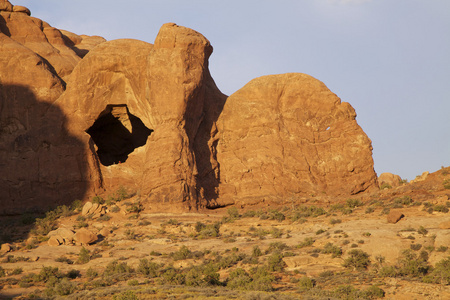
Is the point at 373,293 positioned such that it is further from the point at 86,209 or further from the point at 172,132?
the point at 86,209

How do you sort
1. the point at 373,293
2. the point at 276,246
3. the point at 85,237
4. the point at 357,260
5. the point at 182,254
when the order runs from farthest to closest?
the point at 85,237, the point at 276,246, the point at 182,254, the point at 357,260, the point at 373,293

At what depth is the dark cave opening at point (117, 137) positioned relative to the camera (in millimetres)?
44459

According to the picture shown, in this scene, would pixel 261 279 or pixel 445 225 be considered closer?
pixel 261 279

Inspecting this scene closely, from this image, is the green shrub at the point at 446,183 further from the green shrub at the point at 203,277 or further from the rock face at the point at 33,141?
the rock face at the point at 33,141

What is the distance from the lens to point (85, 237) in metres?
32.7

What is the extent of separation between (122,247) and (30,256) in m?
4.21

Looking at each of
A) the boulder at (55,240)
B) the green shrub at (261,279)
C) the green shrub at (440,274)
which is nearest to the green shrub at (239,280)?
the green shrub at (261,279)

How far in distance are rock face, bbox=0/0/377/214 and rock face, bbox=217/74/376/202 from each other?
0.06 metres

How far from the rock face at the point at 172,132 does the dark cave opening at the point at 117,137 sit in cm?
211

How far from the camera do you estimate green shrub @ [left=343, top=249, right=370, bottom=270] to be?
2753 cm

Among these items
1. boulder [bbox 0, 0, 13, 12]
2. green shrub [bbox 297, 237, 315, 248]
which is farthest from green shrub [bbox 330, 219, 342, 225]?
boulder [bbox 0, 0, 13, 12]

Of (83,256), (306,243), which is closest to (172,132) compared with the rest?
(83,256)

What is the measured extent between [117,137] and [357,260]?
22.3m

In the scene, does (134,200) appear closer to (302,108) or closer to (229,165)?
(229,165)
